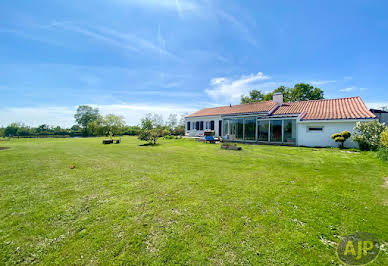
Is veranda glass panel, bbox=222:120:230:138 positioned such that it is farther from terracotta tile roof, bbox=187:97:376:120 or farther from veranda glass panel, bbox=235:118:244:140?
terracotta tile roof, bbox=187:97:376:120

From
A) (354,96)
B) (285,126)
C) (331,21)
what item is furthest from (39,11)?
(354,96)

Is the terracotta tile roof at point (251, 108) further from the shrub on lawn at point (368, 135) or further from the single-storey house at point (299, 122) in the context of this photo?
the shrub on lawn at point (368, 135)

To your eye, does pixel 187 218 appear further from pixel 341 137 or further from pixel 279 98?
pixel 279 98

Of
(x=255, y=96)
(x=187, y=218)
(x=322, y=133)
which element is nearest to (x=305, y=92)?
(x=255, y=96)

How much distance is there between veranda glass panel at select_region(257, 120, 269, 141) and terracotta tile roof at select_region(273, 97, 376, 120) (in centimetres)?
158

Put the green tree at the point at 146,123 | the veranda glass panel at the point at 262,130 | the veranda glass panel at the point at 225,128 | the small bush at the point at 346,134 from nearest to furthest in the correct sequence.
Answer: the small bush at the point at 346,134, the veranda glass panel at the point at 262,130, the veranda glass panel at the point at 225,128, the green tree at the point at 146,123

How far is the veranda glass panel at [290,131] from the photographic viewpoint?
525 inches

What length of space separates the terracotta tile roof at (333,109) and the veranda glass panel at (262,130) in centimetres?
158

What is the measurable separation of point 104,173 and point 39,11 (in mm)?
10517

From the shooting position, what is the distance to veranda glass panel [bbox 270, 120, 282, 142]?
1405 cm

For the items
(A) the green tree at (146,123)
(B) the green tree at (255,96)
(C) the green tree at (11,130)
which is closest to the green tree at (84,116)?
(C) the green tree at (11,130)

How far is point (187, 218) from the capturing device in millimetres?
2744
